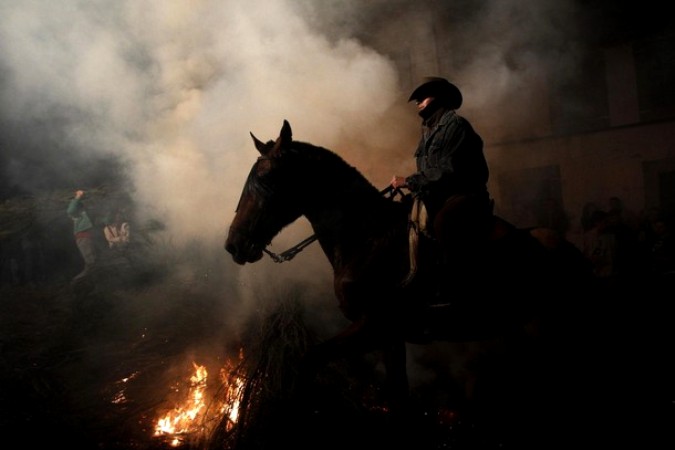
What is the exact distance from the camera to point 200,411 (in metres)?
4.63

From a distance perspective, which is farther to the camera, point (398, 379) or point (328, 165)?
point (398, 379)

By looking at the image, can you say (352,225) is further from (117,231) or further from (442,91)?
(117,231)

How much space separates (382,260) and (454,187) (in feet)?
2.74

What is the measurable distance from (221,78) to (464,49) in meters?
7.43

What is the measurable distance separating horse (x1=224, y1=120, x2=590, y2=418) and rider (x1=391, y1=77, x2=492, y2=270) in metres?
0.17

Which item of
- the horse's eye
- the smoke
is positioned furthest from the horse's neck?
the smoke

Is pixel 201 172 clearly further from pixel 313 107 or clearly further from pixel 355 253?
pixel 355 253

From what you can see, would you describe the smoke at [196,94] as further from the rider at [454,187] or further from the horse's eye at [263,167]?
the rider at [454,187]

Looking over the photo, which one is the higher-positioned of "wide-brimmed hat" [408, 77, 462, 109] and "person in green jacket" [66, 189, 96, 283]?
"person in green jacket" [66, 189, 96, 283]

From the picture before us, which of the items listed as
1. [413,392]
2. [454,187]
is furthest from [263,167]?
[413,392]

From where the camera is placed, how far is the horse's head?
348cm

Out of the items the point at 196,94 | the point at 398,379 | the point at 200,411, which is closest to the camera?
the point at 398,379

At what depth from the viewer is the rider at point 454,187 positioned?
3.25 metres

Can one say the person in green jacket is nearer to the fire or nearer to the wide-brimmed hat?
the fire
